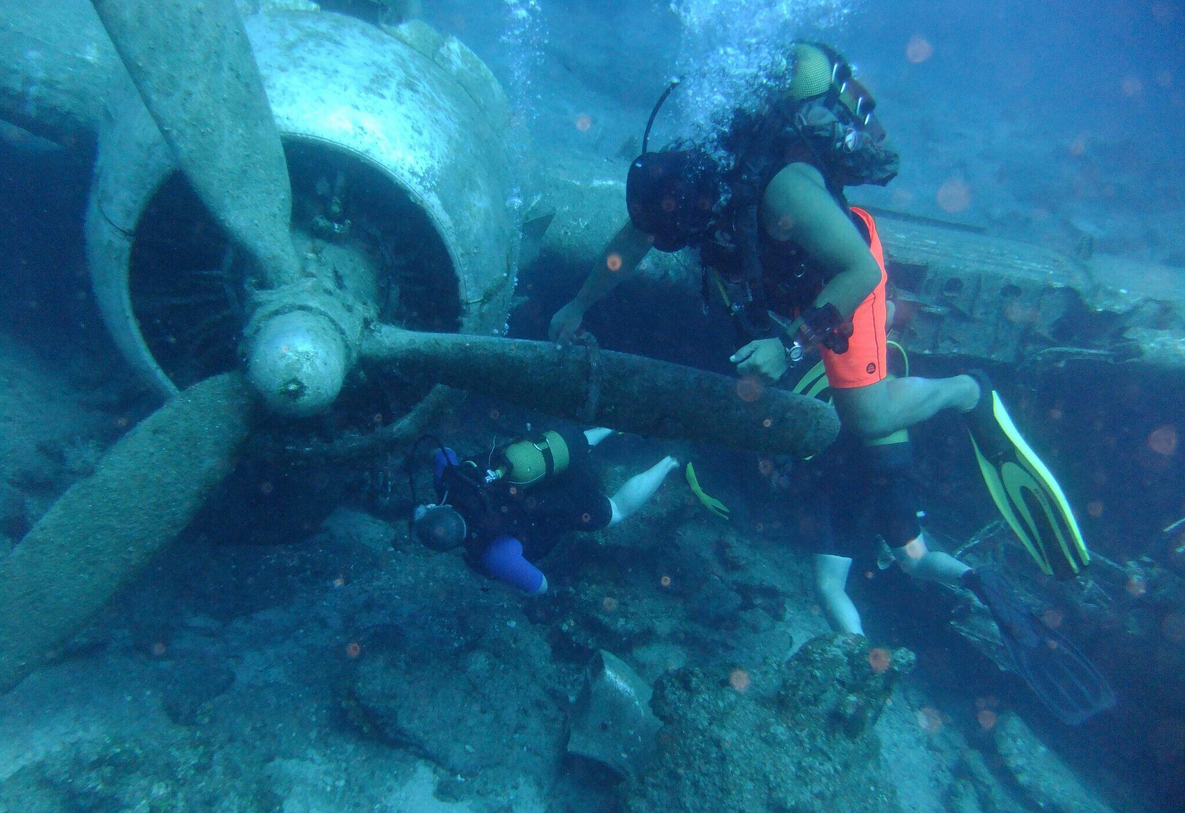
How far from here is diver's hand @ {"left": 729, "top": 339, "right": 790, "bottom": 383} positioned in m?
2.35

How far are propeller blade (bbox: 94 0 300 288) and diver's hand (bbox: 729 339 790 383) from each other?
6.81 ft

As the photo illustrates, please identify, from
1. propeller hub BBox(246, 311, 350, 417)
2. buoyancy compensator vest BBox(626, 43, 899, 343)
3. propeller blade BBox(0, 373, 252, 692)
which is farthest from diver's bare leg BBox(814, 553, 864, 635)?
propeller blade BBox(0, 373, 252, 692)

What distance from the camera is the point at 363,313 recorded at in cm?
259

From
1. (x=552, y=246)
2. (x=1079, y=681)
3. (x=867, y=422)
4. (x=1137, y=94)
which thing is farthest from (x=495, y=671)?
(x=1137, y=94)

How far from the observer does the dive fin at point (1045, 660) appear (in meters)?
4.33

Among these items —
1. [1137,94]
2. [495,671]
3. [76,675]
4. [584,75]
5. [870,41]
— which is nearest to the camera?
[76,675]

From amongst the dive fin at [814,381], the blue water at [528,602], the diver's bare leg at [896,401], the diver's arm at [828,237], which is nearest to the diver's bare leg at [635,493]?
the blue water at [528,602]

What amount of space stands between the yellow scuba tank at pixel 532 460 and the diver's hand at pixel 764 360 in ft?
7.12

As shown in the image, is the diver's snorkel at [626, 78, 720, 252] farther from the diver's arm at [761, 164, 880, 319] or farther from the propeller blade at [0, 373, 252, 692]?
the propeller blade at [0, 373, 252, 692]

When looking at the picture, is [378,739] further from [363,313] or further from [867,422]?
[867,422]

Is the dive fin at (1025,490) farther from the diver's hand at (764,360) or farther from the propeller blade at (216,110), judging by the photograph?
the propeller blade at (216,110)

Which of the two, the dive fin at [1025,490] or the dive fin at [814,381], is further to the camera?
the dive fin at [814,381]

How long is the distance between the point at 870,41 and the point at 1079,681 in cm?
4455

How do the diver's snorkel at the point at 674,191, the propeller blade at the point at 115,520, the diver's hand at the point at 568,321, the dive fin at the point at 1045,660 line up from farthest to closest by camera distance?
the dive fin at the point at 1045,660, the diver's hand at the point at 568,321, the diver's snorkel at the point at 674,191, the propeller blade at the point at 115,520
